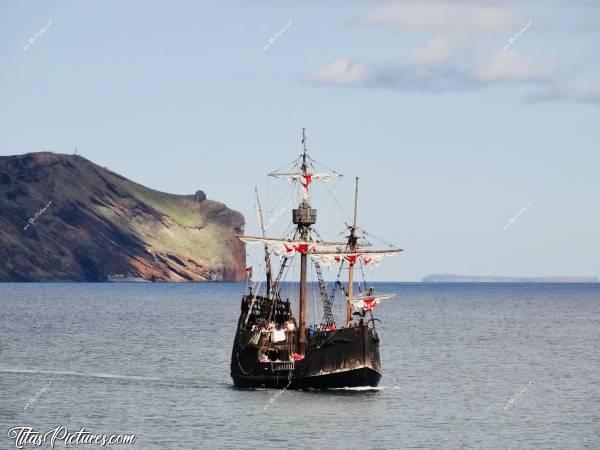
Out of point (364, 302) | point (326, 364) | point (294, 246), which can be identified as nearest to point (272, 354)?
point (326, 364)

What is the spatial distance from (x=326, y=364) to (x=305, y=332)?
2.77 m

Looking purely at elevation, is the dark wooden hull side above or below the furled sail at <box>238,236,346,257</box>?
below

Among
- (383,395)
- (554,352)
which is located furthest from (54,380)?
(554,352)

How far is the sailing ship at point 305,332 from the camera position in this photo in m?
77.2

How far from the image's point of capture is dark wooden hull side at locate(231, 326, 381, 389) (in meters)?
76.7

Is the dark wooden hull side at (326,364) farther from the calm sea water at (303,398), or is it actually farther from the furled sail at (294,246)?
the furled sail at (294,246)

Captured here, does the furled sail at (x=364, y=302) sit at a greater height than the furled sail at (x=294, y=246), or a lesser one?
lesser

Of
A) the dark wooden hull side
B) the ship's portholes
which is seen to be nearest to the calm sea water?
the dark wooden hull side

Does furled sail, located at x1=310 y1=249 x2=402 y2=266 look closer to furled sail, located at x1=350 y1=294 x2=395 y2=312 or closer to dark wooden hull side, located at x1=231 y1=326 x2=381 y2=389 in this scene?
furled sail, located at x1=350 y1=294 x2=395 y2=312

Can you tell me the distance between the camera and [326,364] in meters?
77.6

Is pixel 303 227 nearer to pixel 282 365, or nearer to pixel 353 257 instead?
pixel 353 257

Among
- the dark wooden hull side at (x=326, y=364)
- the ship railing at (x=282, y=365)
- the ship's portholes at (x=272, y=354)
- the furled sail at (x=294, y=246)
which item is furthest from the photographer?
the furled sail at (x=294, y=246)

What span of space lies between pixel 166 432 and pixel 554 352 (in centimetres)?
6586

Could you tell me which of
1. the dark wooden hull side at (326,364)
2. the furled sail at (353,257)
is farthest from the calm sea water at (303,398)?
the furled sail at (353,257)
